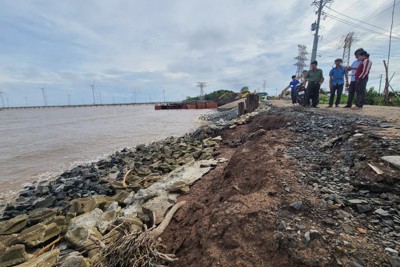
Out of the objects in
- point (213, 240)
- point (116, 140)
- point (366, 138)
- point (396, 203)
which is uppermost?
point (366, 138)

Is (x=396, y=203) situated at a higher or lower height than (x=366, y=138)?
lower

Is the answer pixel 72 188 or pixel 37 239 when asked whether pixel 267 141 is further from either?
pixel 72 188

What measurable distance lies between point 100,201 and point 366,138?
5.56 metres

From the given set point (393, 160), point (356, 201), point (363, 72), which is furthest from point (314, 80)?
point (356, 201)

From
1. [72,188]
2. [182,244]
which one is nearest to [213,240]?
[182,244]

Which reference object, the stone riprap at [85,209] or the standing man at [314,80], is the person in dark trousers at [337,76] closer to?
the standing man at [314,80]

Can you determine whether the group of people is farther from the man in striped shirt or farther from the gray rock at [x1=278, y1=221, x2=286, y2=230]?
the gray rock at [x1=278, y1=221, x2=286, y2=230]

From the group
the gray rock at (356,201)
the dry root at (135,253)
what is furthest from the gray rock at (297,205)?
the dry root at (135,253)

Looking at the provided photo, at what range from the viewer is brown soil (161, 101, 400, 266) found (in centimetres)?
218

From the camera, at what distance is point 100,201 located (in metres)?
5.16

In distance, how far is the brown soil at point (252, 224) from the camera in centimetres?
218

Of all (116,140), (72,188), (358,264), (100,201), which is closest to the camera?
(358,264)

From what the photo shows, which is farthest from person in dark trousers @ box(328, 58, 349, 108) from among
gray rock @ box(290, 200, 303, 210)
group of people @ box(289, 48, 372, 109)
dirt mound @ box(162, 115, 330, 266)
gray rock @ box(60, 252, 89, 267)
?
gray rock @ box(60, 252, 89, 267)

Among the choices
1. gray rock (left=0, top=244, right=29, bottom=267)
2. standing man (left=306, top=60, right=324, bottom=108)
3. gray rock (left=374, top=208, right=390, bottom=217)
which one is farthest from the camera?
standing man (left=306, top=60, right=324, bottom=108)
